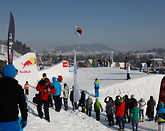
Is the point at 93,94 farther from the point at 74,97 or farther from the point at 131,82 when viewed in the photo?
the point at 74,97

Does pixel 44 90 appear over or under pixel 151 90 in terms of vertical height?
over

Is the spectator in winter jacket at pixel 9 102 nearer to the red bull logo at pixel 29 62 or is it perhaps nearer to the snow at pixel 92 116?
the snow at pixel 92 116

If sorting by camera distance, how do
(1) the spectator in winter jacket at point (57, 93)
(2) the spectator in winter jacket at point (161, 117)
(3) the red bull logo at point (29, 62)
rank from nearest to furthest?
1. (2) the spectator in winter jacket at point (161, 117)
2. (1) the spectator in winter jacket at point (57, 93)
3. (3) the red bull logo at point (29, 62)

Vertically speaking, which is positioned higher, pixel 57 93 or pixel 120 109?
pixel 57 93

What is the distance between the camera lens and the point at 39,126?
17.4ft

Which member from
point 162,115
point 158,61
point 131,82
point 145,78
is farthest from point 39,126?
point 158,61

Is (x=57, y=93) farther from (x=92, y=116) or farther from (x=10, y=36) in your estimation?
(x=10, y=36)

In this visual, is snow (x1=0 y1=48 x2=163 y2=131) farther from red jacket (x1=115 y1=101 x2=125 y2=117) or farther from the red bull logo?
the red bull logo

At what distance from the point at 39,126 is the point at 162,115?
4954 mm

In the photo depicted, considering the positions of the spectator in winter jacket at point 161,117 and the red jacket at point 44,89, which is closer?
the red jacket at point 44,89

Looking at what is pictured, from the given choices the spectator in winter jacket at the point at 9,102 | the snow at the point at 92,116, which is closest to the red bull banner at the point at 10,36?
the snow at the point at 92,116

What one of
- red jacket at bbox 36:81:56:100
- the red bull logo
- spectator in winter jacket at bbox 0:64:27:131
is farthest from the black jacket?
the red bull logo

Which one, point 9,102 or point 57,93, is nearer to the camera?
point 9,102

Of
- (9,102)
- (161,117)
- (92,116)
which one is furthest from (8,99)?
(92,116)
